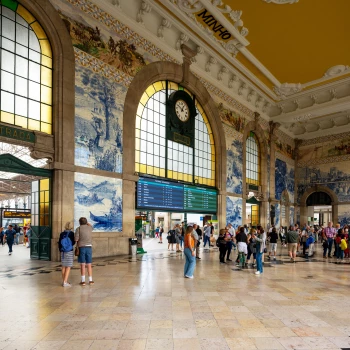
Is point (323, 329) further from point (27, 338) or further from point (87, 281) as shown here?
point (87, 281)

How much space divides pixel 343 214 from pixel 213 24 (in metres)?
20.1

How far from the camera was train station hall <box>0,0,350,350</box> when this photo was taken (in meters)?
5.05

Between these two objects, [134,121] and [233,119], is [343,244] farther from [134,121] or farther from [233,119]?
[233,119]

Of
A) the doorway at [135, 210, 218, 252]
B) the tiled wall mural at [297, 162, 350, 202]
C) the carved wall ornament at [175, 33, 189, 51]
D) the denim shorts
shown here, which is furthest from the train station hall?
the tiled wall mural at [297, 162, 350, 202]

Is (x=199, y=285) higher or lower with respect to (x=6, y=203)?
lower

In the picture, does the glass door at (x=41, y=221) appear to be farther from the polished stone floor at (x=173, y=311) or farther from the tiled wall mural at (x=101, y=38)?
the tiled wall mural at (x=101, y=38)

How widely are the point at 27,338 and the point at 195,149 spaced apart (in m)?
14.8

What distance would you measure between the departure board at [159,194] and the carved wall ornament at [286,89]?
448 inches

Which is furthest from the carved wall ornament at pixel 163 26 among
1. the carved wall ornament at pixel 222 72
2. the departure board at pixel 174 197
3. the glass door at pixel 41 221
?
the glass door at pixel 41 221

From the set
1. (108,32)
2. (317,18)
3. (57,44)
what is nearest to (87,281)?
(57,44)

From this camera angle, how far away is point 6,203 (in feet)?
96.2

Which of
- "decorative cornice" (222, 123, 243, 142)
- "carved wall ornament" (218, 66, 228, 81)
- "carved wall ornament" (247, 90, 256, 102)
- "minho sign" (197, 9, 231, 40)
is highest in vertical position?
"minho sign" (197, 9, 231, 40)

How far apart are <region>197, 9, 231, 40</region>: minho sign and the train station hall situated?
Result: 11 centimetres

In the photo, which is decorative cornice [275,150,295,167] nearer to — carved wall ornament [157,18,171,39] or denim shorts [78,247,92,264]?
carved wall ornament [157,18,171,39]
